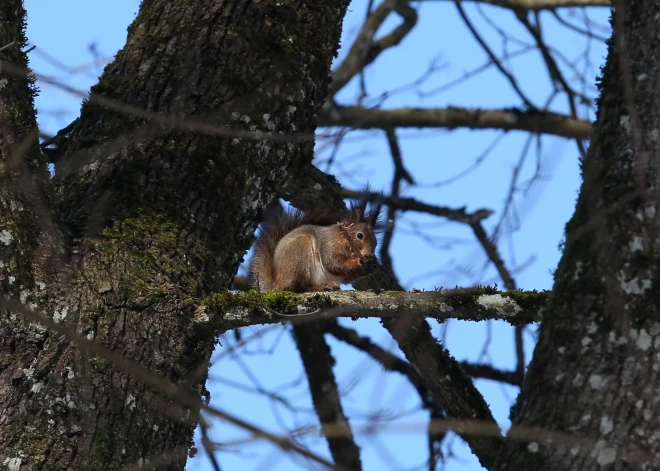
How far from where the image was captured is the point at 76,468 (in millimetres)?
2195

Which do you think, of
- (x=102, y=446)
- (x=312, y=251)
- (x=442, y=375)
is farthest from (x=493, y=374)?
(x=102, y=446)

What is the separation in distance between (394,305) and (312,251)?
1507mm

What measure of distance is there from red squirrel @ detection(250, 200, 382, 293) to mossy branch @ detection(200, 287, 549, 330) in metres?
1.32

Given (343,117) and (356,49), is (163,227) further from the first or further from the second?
(356,49)

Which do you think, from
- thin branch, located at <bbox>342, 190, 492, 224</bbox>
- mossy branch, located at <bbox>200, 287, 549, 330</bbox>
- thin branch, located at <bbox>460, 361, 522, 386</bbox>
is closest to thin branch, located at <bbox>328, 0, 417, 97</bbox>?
thin branch, located at <bbox>342, 190, 492, 224</bbox>

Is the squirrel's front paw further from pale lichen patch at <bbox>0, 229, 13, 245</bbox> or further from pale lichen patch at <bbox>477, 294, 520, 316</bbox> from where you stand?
pale lichen patch at <bbox>0, 229, 13, 245</bbox>

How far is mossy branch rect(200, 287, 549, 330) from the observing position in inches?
100

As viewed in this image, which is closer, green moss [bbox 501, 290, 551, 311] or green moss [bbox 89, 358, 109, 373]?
green moss [bbox 89, 358, 109, 373]

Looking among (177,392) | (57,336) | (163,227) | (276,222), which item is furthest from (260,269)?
(177,392)

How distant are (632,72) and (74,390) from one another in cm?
164

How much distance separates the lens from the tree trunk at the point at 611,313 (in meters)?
1.78

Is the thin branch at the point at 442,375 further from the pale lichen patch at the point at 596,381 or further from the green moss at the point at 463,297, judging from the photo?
the pale lichen patch at the point at 596,381

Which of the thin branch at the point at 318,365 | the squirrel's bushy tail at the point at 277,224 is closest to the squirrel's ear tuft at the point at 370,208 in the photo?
the squirrel's bushy tail at the point at 277,224

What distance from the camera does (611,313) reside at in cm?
184
